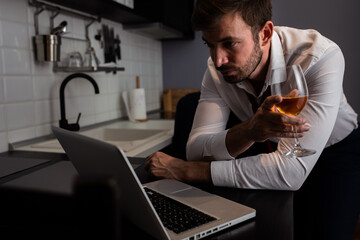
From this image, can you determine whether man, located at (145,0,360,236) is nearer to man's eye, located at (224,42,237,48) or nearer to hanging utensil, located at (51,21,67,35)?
man's eye, located at (224,42,237,48)

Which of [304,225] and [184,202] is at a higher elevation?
[184,202]

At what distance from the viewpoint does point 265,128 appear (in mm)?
950

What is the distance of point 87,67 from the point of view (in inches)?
72.2

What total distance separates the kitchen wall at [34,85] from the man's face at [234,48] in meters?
0.91

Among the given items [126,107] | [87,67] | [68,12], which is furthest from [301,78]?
[126,107]

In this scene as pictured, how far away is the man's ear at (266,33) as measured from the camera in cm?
119

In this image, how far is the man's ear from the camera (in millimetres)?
1193

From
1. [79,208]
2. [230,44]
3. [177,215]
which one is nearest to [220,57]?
[230,44]

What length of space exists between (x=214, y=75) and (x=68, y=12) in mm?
1009

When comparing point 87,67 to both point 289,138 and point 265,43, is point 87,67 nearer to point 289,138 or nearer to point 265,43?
point 265,43

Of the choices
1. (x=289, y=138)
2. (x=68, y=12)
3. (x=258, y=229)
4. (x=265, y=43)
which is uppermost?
(x=68, y=12)

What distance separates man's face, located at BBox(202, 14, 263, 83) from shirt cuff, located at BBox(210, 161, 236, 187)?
35cm

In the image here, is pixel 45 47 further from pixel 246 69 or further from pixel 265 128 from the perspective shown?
pixel 265 128

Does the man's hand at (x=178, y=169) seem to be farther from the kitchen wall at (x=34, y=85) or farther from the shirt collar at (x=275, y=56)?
the kitchen wall at (x=34, y=85)
